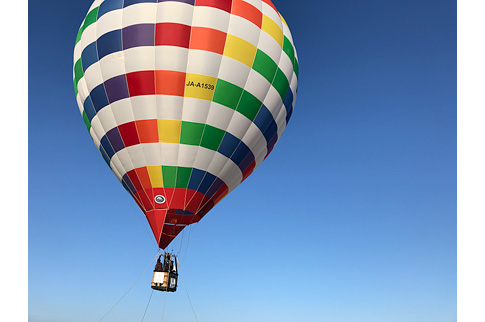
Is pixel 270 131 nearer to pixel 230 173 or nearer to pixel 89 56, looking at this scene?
pixel 230 173

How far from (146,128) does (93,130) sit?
79.2 inches

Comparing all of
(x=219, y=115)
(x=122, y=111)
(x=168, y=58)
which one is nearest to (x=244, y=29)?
(x=168, y=58)

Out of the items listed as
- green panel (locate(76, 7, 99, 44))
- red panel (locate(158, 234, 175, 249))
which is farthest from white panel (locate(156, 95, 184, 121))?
green panel (locate(76, 7, 99, 44))

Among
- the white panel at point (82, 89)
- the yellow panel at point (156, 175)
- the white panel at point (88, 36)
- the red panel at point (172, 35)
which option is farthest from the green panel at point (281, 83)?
the white panel at point (82, 89)

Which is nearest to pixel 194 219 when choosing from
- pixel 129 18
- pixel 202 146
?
pixel 202 146

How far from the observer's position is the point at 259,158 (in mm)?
10422

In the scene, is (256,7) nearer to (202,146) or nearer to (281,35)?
(281,35)

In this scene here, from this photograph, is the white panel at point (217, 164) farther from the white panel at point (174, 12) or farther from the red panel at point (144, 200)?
the white panel at point (174, 12)

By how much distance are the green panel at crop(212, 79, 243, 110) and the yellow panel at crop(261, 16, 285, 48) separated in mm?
1789

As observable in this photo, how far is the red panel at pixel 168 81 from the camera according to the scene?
852 centimetres

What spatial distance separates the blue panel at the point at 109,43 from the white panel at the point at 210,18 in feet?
5.81

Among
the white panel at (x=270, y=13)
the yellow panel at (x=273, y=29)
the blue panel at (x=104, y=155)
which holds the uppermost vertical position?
the white panel at (x=270, y=13)

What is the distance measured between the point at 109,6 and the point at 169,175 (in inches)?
171

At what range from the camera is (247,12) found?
921 centimetres
